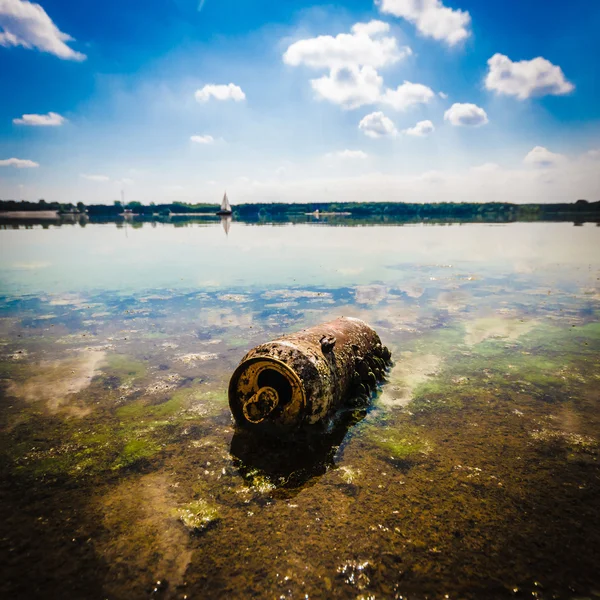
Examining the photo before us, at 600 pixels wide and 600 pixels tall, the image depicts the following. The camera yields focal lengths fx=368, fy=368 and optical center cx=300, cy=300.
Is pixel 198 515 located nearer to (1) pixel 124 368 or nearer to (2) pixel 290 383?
(2) pixel 290 383

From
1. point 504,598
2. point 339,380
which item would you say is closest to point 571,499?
point 504,598

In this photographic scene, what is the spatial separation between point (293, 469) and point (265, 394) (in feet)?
4.02

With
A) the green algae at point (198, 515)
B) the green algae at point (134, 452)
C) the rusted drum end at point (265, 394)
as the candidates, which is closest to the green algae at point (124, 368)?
the green algae at point (134, 452)

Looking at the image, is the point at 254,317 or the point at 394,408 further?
the point at 254,317

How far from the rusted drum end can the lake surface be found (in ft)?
1.66

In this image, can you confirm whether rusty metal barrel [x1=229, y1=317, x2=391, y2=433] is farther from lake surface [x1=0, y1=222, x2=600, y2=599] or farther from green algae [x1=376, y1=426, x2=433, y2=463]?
green algae [x1=376, y1=426, x2=433, y2=463]

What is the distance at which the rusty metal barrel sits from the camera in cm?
604

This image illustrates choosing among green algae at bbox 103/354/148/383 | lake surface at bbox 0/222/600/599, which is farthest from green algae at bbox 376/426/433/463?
green algae at bbox 103/354/148/383

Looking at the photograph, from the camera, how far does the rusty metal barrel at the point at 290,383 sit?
6.04 m

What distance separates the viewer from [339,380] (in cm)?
696

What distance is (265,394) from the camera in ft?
20.0

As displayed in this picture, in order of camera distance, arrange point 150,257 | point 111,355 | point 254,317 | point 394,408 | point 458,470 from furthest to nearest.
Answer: point 150,257, point 254,317, point 111,355, point 394,408, point 458,470

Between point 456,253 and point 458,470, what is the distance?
27.8 metres

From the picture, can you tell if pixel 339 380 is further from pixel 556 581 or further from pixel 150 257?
pixel 150 257
